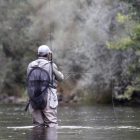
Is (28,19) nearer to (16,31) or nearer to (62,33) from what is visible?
(16,31)

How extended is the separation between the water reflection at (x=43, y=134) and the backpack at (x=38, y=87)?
0.45m

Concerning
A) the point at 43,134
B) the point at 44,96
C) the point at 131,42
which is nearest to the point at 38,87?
the point at 44,96

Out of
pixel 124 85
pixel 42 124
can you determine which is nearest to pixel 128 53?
pixel 124 85

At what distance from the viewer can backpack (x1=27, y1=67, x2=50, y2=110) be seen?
828 cm

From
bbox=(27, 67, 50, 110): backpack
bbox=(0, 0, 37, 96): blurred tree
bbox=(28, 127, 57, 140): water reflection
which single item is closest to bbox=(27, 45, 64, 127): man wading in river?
bbox=(27, 67, 50, 110): backpack

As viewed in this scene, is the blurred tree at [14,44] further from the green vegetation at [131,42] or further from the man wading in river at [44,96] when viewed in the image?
the man wading in river at [44,96]

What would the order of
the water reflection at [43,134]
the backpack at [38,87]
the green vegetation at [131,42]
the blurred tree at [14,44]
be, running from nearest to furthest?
the water reflection at [43,134], the backpack at [38,87], the green vegetation at [131,42], the blurred tree at [14,44]

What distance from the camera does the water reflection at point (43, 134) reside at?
267 inches

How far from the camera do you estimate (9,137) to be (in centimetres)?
700

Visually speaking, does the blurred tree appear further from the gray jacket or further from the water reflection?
the water reflection

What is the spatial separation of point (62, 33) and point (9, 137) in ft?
74.1

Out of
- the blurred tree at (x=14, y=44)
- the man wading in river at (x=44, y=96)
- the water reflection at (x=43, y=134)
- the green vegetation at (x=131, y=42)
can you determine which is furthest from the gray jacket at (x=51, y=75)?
the blurred tree at (x=14, y=44)

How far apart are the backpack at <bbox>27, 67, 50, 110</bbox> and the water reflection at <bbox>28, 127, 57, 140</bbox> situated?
0.45 meters

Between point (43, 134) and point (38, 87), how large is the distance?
126cm
